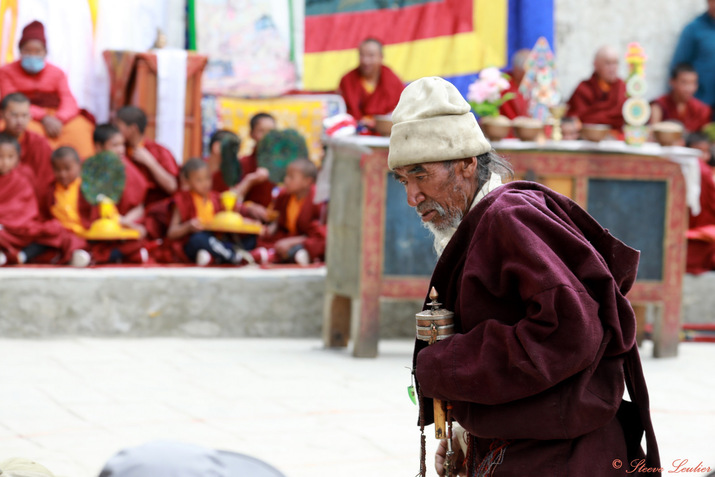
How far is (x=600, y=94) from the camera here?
9.49 metres

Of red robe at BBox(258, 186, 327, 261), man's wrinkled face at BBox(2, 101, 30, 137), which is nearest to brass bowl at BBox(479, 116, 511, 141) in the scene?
red robe at BBox(258, 186, 327, 261)

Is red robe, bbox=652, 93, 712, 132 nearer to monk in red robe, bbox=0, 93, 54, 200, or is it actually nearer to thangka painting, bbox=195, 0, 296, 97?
thangka painting, bbox=195, 0, 296, 97

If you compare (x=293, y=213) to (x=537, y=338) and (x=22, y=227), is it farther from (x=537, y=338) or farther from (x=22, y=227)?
(x=537, y=338)

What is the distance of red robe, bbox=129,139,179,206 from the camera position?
25.4 ft

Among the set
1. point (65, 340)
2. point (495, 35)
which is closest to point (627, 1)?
point (495, 35)

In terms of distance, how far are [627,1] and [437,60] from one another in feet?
7.22

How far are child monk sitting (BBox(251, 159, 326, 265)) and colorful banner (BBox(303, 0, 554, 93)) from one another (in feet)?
9.13

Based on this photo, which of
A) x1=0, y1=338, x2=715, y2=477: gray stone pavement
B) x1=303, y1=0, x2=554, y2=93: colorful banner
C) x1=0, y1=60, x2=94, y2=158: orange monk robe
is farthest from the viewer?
x1=303, y1=0, x2=554, y2=93: colorful banner

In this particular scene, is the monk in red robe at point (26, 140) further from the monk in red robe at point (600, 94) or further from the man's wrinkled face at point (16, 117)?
the monk in red robe at point (600, 94)

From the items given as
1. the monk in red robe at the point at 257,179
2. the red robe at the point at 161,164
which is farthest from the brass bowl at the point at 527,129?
the red robe at the point at 161,164

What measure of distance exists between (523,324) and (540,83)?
4841 mm

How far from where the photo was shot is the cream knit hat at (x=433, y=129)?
2152 mm

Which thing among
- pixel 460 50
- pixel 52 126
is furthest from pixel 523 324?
pixel 460 50

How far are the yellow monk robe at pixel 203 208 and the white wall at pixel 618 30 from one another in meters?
4.52
